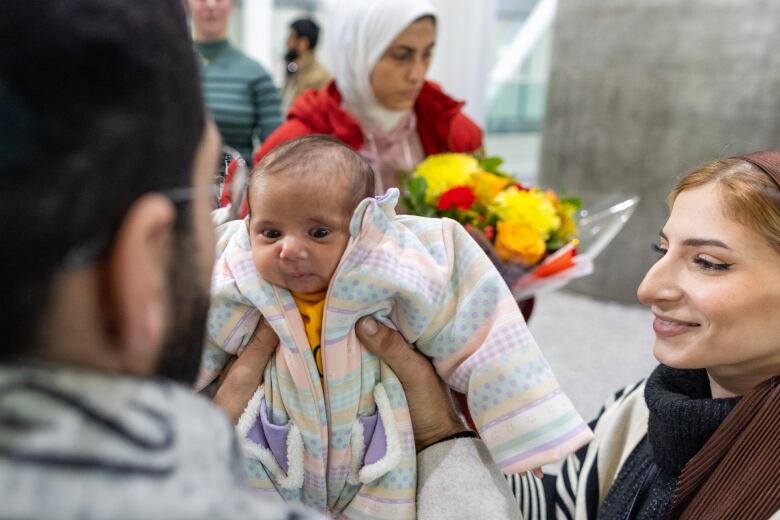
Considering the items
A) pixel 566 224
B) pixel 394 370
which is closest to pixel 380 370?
pixel 394 370

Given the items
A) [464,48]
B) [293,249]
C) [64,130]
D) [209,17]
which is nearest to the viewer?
[64,130]

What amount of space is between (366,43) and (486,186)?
733 millimetres

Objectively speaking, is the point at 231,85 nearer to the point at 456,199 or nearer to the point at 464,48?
the point at 456,199

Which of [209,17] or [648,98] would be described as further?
[648,98]

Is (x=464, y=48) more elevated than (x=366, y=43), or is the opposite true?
(x=366, y=43)

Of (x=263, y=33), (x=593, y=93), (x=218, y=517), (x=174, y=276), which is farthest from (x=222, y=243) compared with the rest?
(x=263, y=33)

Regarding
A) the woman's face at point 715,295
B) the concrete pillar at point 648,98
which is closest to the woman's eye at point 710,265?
the woman's face at point 715,295

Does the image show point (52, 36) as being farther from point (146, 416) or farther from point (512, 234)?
point (512, 234)

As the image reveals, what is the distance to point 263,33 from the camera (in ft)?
19.9

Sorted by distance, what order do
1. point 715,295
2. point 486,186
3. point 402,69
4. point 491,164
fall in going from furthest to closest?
1. point 402,69
2. point 491,164
3. point 486,186
4. point 715,295

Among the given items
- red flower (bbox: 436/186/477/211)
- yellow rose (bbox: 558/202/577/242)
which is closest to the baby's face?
red flower (bbox: 436/186/477/211)

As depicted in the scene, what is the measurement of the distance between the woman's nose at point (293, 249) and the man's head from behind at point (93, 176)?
453 mm

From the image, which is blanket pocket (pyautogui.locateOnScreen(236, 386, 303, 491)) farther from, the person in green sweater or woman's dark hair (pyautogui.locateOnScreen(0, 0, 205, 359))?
the person in green sweater

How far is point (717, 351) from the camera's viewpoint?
1193 millimetres
